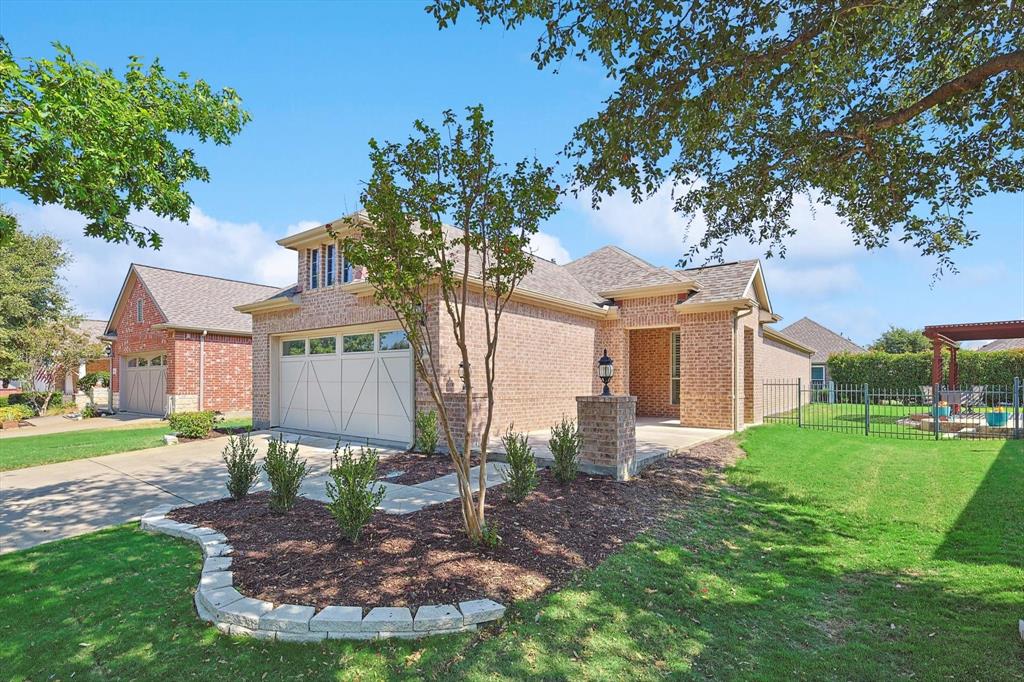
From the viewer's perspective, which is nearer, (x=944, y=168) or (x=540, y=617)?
(x=540, y=617)

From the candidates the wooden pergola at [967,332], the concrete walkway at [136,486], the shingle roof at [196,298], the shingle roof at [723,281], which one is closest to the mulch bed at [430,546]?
the concrete walkway at [136,486]

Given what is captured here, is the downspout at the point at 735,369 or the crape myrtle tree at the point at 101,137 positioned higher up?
the crape myrtle tree at the point at 101,137

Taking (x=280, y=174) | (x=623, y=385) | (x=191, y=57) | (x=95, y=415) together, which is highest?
(x=191, y=57)

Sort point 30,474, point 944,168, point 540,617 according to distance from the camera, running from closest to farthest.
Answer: point 540,617, point 944,168, point 30,474

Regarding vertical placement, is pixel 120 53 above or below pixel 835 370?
above

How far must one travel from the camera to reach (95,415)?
22203 mm

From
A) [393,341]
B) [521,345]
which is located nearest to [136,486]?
[393,341]

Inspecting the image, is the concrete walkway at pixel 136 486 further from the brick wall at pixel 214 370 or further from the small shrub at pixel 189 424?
the brick wall at pixel 214 370

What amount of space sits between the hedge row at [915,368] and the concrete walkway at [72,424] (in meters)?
32.2

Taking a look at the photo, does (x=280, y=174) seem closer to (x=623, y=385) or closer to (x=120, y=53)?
(x=120, y=53)

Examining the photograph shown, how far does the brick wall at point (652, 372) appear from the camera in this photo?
16844 millimetres

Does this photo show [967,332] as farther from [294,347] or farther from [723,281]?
[294,347]

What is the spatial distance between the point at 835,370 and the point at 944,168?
959 inches

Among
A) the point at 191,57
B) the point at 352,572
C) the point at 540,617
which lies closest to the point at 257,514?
the point at 352,572
